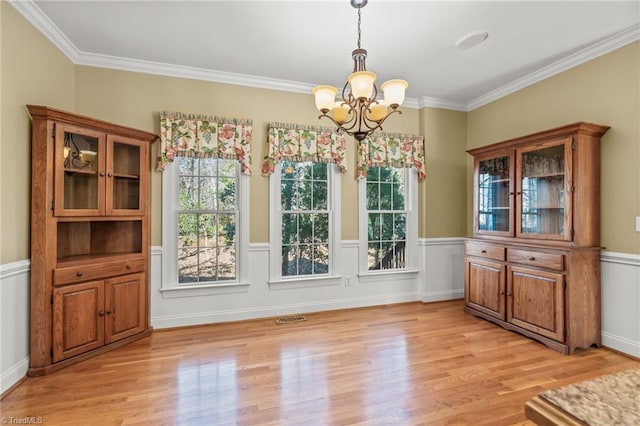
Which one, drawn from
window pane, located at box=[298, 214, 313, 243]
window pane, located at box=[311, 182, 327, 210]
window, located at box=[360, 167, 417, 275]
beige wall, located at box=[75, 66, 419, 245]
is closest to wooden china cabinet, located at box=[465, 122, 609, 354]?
window, located at box=[360, 167, 417, 275]

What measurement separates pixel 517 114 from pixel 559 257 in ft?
6.46

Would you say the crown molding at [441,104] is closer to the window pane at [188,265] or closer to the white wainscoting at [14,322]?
the window pane at [188,265]

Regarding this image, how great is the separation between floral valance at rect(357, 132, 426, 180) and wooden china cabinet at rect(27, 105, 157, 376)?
2524mm

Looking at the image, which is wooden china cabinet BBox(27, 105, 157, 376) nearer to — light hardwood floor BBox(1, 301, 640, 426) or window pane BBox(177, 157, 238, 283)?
light hardwood floor BBox(1, 301, 640, 426)

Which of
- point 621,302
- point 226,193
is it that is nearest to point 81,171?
point 226,193

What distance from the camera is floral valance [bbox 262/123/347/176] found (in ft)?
12.7

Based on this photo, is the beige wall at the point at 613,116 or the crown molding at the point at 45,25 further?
the beige wall at the point at 613,116

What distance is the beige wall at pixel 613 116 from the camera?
292 centimetres

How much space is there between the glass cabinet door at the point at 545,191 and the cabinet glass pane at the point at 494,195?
20 cm

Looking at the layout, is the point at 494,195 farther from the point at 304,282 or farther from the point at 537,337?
the point at 304,282

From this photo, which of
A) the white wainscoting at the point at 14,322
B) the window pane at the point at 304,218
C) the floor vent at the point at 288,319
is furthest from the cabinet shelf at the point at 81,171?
the floor vent at the point at 288,319

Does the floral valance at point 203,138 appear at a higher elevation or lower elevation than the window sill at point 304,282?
higher

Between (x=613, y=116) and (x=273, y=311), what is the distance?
410 centimetres

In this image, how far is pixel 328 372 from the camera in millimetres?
2586
